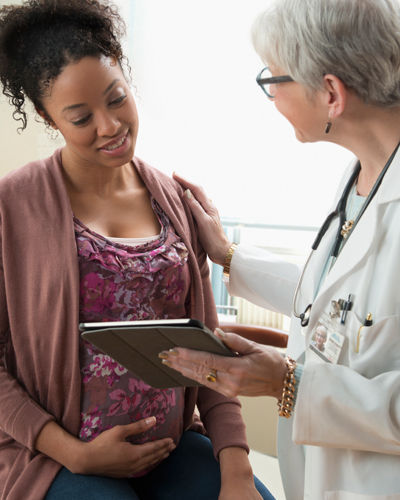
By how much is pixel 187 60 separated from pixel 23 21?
1.62 m

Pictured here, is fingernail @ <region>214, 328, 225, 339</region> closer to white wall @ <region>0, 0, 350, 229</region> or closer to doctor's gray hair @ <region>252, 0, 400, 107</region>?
doctor's gray hair @ <region>252, 0, 400, 107</region>

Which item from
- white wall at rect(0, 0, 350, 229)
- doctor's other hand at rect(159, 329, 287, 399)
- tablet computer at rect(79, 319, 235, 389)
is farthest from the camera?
white wall at rect(0, 0, 350, 229)

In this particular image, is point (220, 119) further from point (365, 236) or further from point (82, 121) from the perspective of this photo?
point (365, 236)

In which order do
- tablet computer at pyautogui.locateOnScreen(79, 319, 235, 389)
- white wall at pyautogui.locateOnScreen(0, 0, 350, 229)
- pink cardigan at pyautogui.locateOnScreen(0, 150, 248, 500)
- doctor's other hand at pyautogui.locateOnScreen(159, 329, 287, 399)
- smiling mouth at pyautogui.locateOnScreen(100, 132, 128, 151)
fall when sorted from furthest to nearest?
white wall at pyautogui.locateOnScreen(0, 0, 350, 229) → smiling mouth at pyautogui.locateOnScreen(100, 132, 128, 151) → pink cardigan at pyautogui.locateOnScreen(0, 150, 248, 500) → doctor's other hand at pyautogui.locateOnScreen(159, 329, 287, 399) → tablet computer at pyautogui.locateOnScreen(79, 319, 235, 389)

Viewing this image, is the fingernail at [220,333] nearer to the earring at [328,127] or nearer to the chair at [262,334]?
the earring at [328,127]

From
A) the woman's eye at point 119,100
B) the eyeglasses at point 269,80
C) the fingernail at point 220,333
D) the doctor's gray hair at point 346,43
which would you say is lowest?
the fingernail at point 220,333

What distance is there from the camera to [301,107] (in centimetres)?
116

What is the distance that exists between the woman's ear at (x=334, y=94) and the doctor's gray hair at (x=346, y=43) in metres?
0.01

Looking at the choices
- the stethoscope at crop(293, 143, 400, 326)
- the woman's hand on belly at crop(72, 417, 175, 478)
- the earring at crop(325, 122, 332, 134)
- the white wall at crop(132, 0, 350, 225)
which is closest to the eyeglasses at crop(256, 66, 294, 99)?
the earring at crop(325, 122, 332, 134)

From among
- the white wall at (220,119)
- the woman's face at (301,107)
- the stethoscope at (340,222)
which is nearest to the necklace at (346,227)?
the stethoscope at (340,222)

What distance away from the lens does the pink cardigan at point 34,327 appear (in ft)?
3.71

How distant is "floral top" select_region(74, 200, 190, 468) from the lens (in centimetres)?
117

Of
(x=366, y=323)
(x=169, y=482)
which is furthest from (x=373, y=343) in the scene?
(x=169, y=482)

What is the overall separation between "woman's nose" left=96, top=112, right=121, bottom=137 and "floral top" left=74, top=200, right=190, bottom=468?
208 mm
